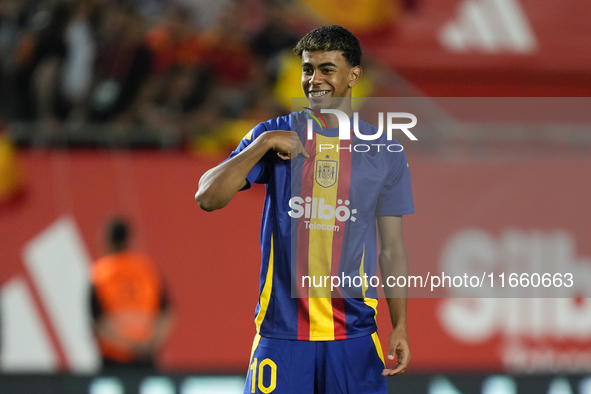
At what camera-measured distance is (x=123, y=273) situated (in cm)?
564

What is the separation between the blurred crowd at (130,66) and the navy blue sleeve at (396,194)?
3549 mm

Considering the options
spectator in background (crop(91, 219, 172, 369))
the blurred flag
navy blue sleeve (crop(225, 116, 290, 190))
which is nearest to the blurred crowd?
the blurred flag

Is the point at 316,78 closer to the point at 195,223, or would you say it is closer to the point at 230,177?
the point at 230,177

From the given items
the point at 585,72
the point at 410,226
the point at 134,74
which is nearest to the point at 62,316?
the point at 134,74

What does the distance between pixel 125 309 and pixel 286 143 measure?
3598 millimetres

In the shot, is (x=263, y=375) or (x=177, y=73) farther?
(x=177, y=73)

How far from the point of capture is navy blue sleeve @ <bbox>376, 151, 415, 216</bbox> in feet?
8.46

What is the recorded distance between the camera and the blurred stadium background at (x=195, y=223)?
568 centimetres

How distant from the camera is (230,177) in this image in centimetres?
232

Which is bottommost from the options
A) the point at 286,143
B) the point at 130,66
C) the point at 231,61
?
the point at 286,143

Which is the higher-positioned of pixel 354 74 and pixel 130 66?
pixel 130 66

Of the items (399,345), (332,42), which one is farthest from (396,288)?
(332,42)

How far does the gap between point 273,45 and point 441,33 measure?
2306mm

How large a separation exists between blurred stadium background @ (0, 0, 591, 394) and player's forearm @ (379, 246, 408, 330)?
298 centimetres
